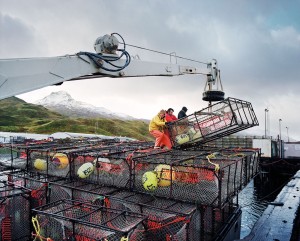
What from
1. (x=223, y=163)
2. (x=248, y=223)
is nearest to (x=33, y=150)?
(x=223, y=163)

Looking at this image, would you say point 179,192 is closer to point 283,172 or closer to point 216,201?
point 216,201

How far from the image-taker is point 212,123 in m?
9.63

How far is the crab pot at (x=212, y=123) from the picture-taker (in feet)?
29.8

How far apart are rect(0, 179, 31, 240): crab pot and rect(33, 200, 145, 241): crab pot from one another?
4.61 ft

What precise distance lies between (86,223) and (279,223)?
5.43 meters

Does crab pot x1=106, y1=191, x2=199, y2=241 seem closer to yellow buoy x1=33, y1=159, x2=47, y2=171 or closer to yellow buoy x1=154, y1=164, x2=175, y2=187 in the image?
yellow buoy x1=154, y1=164, x2=175, y2=187

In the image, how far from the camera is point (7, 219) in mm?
6109

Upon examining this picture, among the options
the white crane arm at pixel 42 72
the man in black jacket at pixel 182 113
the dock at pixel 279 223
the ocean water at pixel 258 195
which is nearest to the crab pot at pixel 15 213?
the white crane arm at pixel 42 72

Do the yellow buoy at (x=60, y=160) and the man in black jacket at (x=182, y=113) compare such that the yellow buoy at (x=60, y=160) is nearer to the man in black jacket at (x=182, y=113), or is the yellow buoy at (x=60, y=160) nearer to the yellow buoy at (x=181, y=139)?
the yellow buoy at (x=181, y=139)

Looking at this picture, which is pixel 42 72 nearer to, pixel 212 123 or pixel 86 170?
pixel 86 170

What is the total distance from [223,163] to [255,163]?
10.4ft

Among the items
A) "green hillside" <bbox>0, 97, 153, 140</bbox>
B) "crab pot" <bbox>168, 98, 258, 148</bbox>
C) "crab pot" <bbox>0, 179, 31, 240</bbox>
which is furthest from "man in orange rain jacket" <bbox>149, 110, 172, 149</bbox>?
"green hillside" <bbox>0, 97, 153, 140</bbox>

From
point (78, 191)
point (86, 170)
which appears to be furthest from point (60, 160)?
point (78, 191)

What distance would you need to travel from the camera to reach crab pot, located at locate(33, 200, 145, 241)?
423 cm
